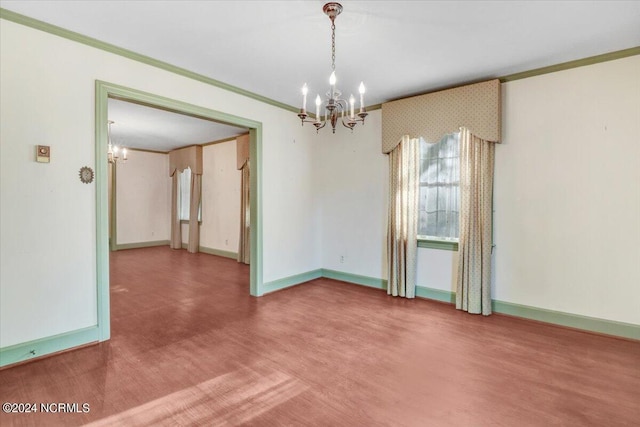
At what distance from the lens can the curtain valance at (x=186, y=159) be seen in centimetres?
805

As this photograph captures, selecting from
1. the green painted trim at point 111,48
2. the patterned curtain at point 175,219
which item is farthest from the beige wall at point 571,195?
the patterned curtain at point 175,219

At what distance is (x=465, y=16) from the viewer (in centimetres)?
252

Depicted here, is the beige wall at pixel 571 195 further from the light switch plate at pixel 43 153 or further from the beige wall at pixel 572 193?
the light switch plate at pixel 43 153

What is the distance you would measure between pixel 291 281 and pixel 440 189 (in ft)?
8.68

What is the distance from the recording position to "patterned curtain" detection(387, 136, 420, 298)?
14.5ft

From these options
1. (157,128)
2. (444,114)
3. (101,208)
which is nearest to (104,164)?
(101,208)

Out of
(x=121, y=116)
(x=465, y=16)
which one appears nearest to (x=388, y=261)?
(x=465, y=16)

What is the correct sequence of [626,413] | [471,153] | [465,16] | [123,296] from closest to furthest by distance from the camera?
[626,413] → [465,16] → [471,153] → [123,296]

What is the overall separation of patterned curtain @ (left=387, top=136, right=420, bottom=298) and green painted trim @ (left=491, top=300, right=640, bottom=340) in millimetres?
1107

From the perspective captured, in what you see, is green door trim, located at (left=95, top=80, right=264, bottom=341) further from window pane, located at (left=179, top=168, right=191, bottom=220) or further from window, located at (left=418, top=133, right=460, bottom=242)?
window pane, located at (left=179, top=168, right=191, bottom=220)

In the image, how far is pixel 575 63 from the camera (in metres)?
3.34

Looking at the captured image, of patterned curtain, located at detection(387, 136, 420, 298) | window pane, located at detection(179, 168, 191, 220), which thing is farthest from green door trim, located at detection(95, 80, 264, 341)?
window pane, located at detection(179, 168, 191, 220)

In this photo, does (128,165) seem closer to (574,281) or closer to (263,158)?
(263,158)

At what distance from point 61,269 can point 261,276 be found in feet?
7.65
